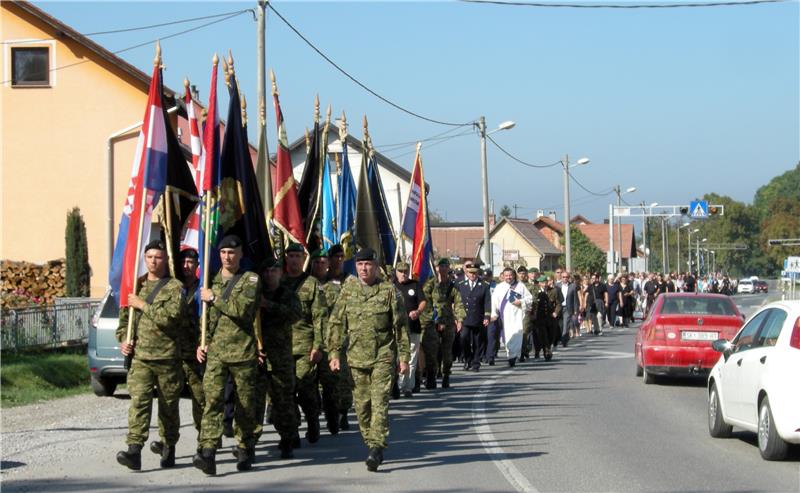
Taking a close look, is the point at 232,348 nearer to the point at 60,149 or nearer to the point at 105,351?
the point at 105,351

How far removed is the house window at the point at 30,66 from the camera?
36062 millimetres

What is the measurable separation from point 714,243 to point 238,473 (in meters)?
171

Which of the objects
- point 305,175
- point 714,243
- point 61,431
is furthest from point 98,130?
point 714,243

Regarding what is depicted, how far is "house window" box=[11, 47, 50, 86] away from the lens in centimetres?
3606

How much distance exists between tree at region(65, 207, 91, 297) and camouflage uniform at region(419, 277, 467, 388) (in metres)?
15.6

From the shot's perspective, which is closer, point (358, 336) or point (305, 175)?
point (358, 336)

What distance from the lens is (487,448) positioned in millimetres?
11656

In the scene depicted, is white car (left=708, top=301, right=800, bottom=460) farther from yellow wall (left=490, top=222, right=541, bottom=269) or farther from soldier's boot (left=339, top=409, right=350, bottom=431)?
yellow wall (left=490, top=222, right=541, bottom=269)

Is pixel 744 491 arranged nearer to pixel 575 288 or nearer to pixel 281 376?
pixel 281 376

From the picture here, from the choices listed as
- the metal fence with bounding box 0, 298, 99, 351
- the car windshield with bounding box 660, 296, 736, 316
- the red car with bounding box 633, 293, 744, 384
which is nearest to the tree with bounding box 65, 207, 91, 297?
the metal fence with bounding box 0, 298, 99, 351

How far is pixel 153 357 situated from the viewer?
10172 millimetres

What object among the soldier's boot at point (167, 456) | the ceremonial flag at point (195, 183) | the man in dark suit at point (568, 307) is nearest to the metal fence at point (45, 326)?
the ceremonial flag at point (195, 183)

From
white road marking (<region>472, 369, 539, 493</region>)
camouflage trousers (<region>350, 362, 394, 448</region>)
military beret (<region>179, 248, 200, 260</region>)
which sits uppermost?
military beret (<region>179, 248, 200, 260</region>)

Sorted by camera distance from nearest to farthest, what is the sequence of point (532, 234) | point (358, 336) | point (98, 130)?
point (358, 336) → point (98, 130) → point (532, 234)
